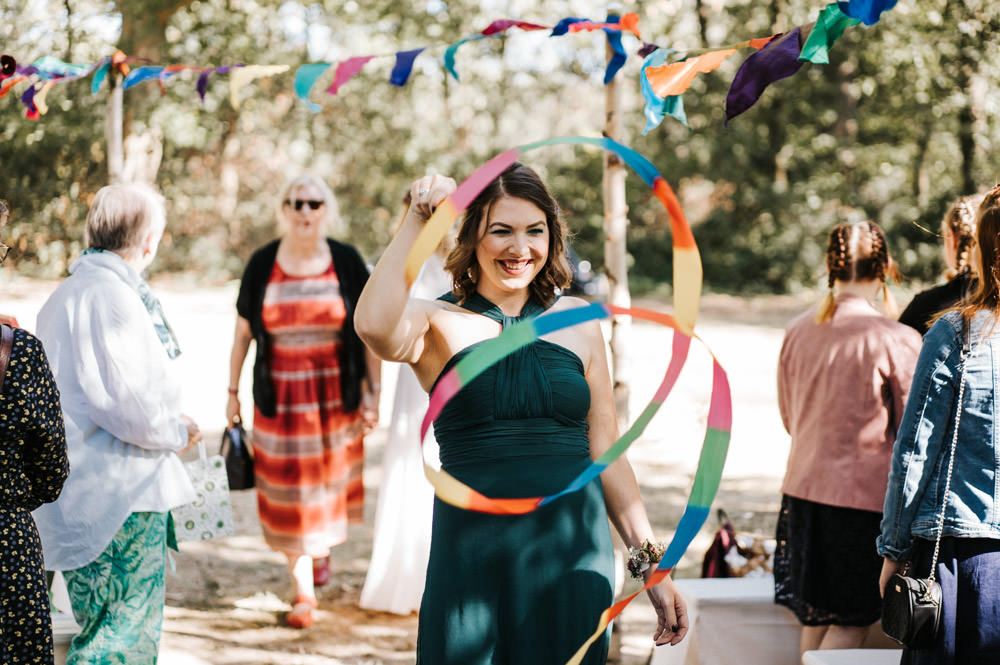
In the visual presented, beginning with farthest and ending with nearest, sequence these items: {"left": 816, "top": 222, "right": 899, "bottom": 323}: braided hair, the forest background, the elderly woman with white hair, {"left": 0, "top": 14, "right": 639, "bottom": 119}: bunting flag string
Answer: the forest background
{"left": 0, "top": 14, "right": 639, "bottom": 119}: bunting flag string
{"left": 816, "top": 222, "right": 899, "bottom": 323}: braided hair
the elderly woman with white hair

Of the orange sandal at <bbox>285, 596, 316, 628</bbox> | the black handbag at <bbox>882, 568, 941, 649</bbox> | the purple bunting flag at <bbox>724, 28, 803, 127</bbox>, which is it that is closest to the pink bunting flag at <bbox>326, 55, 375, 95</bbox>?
the purple bunting flag at <bbox>724, 28, 803, 127</bbox>

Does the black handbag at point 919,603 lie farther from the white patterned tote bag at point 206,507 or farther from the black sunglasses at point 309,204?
the black sunglasses at point 309,204

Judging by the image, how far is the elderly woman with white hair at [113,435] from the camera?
10.3ft

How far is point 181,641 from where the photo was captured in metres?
4.70

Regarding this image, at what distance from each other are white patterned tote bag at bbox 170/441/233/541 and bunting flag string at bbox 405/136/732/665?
2.01m

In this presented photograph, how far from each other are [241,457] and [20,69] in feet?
7.52

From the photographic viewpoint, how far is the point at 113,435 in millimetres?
3275

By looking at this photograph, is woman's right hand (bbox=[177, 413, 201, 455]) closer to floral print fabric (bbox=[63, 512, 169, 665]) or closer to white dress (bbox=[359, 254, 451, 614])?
floral print fabric (bbox=[63, 512, 169, 665])

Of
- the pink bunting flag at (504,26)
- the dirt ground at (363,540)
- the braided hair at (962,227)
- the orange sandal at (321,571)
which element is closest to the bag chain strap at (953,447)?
the braided hair at (962,227)

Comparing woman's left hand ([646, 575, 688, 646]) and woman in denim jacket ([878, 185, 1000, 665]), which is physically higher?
woman in denim jacket ([878, 185, 1000, 665])

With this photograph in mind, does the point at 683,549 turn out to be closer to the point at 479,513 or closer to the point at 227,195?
Result: the point at 479,513

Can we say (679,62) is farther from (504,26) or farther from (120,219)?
(120,219)

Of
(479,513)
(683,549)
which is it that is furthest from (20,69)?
(683,549)

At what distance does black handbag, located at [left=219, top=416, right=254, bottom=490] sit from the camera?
493 cm
